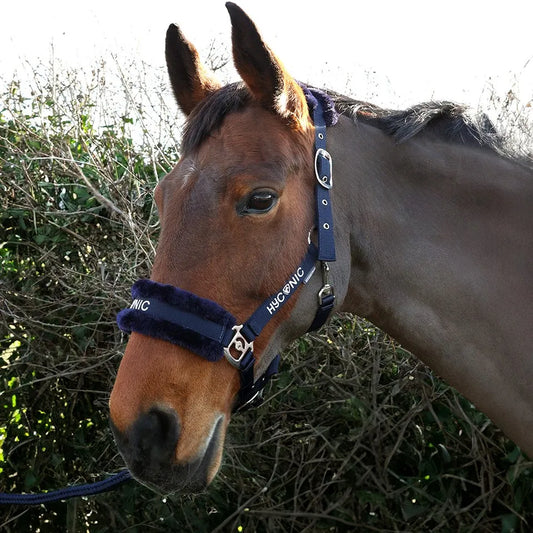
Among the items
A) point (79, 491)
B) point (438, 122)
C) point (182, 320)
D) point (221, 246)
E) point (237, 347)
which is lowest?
point (79, 491)

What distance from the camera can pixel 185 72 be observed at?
2266 millimetres

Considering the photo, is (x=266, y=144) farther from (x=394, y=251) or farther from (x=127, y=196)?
(x=127, y=196)

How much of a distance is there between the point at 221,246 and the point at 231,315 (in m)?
0.20

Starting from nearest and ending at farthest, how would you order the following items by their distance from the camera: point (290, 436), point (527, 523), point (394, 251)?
point (394, 251), point (527, 523), point (290, 436)

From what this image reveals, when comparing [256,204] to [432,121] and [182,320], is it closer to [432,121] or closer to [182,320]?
[182,320]

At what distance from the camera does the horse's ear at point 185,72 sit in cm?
223

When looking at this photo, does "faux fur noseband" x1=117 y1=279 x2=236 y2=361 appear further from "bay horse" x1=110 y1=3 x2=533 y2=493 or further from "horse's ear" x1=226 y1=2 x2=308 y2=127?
"horse's ear" x1=226 y1=2 x2=308 y2=127

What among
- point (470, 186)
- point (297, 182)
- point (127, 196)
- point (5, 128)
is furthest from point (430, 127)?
point (5, 128)

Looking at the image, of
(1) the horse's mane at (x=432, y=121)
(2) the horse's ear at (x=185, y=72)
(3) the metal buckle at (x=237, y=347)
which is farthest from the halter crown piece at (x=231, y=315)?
(2) the horse's ear at (x=185, y=72)

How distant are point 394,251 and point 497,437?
1625mm

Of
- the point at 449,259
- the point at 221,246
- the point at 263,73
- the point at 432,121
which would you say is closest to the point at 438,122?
the point at 432,121

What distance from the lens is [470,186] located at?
2.20 metres

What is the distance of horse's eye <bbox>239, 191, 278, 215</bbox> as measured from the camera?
1852mm

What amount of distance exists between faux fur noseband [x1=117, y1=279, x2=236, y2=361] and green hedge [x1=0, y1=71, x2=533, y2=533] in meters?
1.74
